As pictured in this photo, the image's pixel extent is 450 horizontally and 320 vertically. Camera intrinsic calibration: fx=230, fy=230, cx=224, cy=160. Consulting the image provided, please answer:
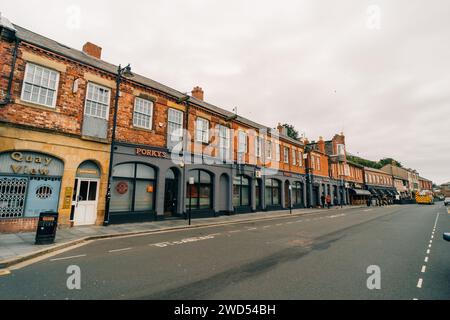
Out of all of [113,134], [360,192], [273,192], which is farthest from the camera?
[360,192]

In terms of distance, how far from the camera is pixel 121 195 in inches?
534

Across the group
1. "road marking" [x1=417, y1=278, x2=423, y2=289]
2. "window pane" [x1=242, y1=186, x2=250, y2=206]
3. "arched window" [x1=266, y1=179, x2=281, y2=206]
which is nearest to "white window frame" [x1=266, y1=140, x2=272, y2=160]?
"arched window" [x1=266, y1=179, x2=281, y2=206]

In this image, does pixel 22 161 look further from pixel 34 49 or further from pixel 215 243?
pixel 215 243

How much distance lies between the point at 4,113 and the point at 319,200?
3489 centimetres

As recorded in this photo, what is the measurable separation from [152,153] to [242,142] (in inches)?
395

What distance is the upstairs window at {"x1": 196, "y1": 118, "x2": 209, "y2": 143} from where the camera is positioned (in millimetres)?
18298

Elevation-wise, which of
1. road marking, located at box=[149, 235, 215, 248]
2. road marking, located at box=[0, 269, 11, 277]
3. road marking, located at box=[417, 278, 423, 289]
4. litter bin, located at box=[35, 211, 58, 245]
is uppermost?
litter bin, located at box=[35, 211, 58, 245]

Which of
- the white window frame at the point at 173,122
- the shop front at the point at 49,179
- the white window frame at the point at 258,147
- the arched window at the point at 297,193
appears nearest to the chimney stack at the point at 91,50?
the white window frame at the point at 173,122

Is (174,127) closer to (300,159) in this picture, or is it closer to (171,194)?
(171,194)

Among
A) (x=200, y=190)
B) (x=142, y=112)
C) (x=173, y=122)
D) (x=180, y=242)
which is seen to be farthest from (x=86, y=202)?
(x=200, y=190)

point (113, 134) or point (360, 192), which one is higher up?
point (113, 134)

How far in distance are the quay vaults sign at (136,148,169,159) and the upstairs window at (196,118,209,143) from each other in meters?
3.44

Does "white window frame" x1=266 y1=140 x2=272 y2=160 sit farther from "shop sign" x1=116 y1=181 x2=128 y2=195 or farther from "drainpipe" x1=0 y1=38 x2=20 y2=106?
"drainpipe" x1=0 y1=38 x2=20 y2=106

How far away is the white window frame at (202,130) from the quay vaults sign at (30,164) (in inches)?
367
